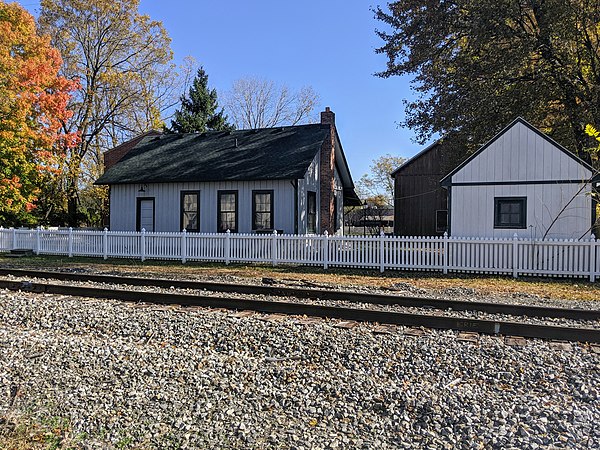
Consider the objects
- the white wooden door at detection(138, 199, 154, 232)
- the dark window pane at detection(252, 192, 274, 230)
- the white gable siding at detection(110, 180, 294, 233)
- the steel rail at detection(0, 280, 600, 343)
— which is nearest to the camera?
the steel rail at detection(0, 280, 600, 343)

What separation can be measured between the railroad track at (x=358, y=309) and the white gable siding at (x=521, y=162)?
7.95 metres

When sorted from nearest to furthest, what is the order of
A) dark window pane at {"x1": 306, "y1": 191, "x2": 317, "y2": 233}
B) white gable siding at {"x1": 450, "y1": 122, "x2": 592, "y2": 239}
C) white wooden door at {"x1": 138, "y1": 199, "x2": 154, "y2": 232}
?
1. white gable siding at {"x1": 450, "y1": 122, "x2": 592, "y2": 239}
2. dark window pane at {"x1": 306, "y1": 191, "x2": 317, "y2": 233}
3. white wooden door at {"x1": 138, "y1": 199, "x2": 154, "y2": 232}

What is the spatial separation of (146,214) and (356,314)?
15905 mm

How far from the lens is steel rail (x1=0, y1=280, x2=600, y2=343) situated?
6.18m

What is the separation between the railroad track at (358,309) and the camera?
6320 millimetres

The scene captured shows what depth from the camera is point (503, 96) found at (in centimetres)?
1706

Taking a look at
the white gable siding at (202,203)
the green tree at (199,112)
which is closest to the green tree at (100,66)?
the green tree at (199,112)

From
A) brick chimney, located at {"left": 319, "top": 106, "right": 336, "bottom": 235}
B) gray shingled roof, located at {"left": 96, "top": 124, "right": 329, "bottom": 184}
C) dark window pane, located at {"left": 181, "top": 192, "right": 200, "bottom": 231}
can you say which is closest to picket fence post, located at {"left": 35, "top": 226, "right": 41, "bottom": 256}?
gray shingled roof, located at {"left": 96, "top": 124, "right": 329, "bottom": 184}

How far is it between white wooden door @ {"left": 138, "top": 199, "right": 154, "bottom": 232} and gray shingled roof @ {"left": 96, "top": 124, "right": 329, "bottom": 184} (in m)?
1.02

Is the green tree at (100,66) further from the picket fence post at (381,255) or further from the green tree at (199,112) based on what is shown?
the picket fence post at (381,255)

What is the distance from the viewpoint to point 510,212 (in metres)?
14.7

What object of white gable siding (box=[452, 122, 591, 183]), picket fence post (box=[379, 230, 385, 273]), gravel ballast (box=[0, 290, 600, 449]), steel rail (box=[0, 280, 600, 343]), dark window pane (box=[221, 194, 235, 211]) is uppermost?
white gable siding (box=[452, 122, 591, 183])

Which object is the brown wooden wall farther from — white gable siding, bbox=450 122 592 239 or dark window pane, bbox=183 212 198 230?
dark window pane, bbox=183 212 198 230

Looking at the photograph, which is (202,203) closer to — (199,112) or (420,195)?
(420,195)
